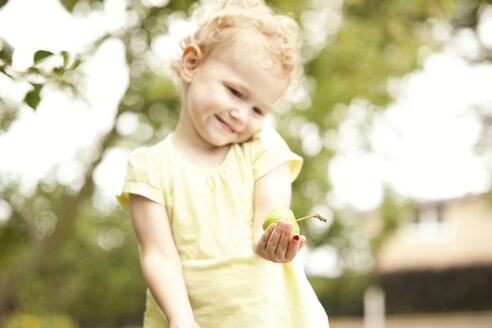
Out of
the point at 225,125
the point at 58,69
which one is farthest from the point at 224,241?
the point at 58,69

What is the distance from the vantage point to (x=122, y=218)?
18.2m

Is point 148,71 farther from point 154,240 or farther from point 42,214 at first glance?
point 154,240

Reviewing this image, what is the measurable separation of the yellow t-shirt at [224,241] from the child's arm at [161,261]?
4 centimetres

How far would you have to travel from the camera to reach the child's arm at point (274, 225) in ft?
6.45

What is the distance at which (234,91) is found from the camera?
2.29 m

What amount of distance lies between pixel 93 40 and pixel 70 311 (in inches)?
680

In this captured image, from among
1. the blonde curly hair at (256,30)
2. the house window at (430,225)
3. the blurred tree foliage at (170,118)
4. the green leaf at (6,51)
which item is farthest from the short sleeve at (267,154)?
the house window at (430,225)

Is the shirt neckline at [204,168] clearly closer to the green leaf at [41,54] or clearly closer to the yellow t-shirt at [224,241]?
the yellow t-shirt at [224,241]

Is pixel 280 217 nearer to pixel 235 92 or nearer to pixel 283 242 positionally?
pixel 283 242

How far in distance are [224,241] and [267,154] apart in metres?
0.34

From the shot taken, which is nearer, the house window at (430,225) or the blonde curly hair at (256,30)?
the blonde curly hair at (256,30)

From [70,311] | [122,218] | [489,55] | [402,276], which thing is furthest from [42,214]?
[402,276]

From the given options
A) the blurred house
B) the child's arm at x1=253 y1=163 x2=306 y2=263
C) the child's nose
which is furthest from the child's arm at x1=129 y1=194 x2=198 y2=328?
the blurred house

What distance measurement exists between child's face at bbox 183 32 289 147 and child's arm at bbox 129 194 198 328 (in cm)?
32
